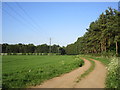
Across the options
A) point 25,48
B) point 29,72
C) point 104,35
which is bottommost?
point 29,72

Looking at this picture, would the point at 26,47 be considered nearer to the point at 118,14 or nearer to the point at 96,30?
the point at 96,30

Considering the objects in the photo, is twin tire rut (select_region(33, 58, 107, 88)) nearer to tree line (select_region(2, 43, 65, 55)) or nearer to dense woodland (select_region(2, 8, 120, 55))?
dense woodland (select_region(2, 8, 120, 55))

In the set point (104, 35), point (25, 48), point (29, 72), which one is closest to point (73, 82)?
point (29, 72)

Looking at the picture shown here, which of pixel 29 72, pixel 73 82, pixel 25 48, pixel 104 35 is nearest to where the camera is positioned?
pixel 73 82

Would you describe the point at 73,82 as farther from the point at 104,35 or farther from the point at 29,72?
the point at 104,35

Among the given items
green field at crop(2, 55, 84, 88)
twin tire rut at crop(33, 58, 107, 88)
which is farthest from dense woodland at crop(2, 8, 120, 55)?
twin tire rut at crop(33, 58, 107, 88)

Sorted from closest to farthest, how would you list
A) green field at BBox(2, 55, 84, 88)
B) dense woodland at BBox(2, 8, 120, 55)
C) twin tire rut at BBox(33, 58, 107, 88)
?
twin tire rut at BBox(33, 58, 107, 88)
green field at BBox(2, 55, 84, 88)
dense woodland at BBox(2, 8, 120, 55)

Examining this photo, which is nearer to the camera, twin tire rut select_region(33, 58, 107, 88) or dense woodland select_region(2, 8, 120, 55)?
twin tire rut select_region(33, 58, 107, 88)

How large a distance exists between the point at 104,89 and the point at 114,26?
121ft

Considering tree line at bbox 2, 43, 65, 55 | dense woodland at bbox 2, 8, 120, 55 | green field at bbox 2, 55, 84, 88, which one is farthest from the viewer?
tree line at bbox 2, 43, 65, 55

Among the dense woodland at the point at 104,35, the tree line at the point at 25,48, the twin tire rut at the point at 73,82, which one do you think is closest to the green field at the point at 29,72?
the twin tire rut at the point at 73,82

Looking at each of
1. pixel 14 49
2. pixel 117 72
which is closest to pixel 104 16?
pixel 117 72

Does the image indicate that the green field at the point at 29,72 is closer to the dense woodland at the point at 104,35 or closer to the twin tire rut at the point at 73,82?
the twin tire rut at the point at 73,82

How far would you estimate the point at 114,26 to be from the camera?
42.1m
